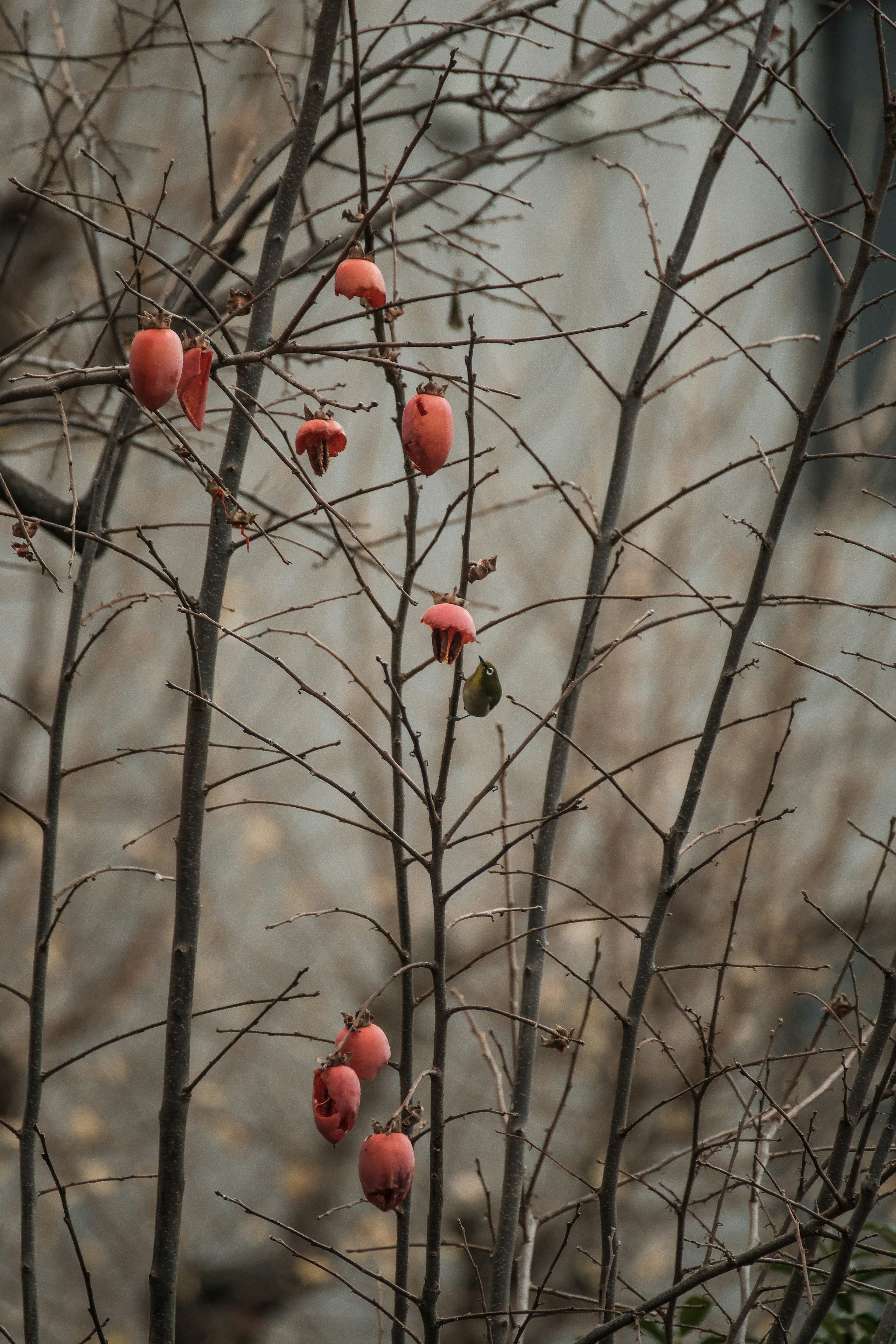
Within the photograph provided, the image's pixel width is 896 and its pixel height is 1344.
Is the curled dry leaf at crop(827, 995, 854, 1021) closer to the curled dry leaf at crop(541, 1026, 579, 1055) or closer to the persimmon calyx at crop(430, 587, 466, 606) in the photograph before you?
the curled dry leaf at crop(541, 1026, 579, 1055)

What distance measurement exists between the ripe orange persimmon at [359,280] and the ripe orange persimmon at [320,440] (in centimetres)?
9

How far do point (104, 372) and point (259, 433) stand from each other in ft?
0.43

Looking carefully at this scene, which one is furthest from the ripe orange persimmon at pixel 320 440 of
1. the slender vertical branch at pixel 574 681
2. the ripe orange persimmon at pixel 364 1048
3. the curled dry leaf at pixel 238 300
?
the ripe orange persimmon at pixel 364 1048

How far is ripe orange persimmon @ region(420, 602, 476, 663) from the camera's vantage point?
80 centimetres

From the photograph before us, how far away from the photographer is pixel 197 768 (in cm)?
86

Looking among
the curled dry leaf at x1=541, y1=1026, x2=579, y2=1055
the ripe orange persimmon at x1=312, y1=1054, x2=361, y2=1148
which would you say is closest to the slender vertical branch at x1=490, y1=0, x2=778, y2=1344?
the curled dry leaf at x1=541, y1=1026, x2=579, y2=1055

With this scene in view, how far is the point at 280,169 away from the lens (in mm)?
2879

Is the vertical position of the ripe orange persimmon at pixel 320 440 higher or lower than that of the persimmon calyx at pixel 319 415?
lower

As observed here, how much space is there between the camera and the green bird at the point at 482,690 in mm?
852

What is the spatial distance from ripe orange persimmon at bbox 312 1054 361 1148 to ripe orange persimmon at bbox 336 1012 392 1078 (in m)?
0.02

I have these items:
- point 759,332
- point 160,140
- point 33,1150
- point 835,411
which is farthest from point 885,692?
point 33,1150

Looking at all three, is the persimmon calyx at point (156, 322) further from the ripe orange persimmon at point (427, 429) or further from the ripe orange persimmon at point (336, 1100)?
the ripe orange persimmon at point (336, 1100)

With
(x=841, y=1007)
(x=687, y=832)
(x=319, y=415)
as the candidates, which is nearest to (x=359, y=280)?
(x=319, y=415)

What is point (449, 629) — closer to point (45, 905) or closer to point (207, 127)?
point (45, 905)
